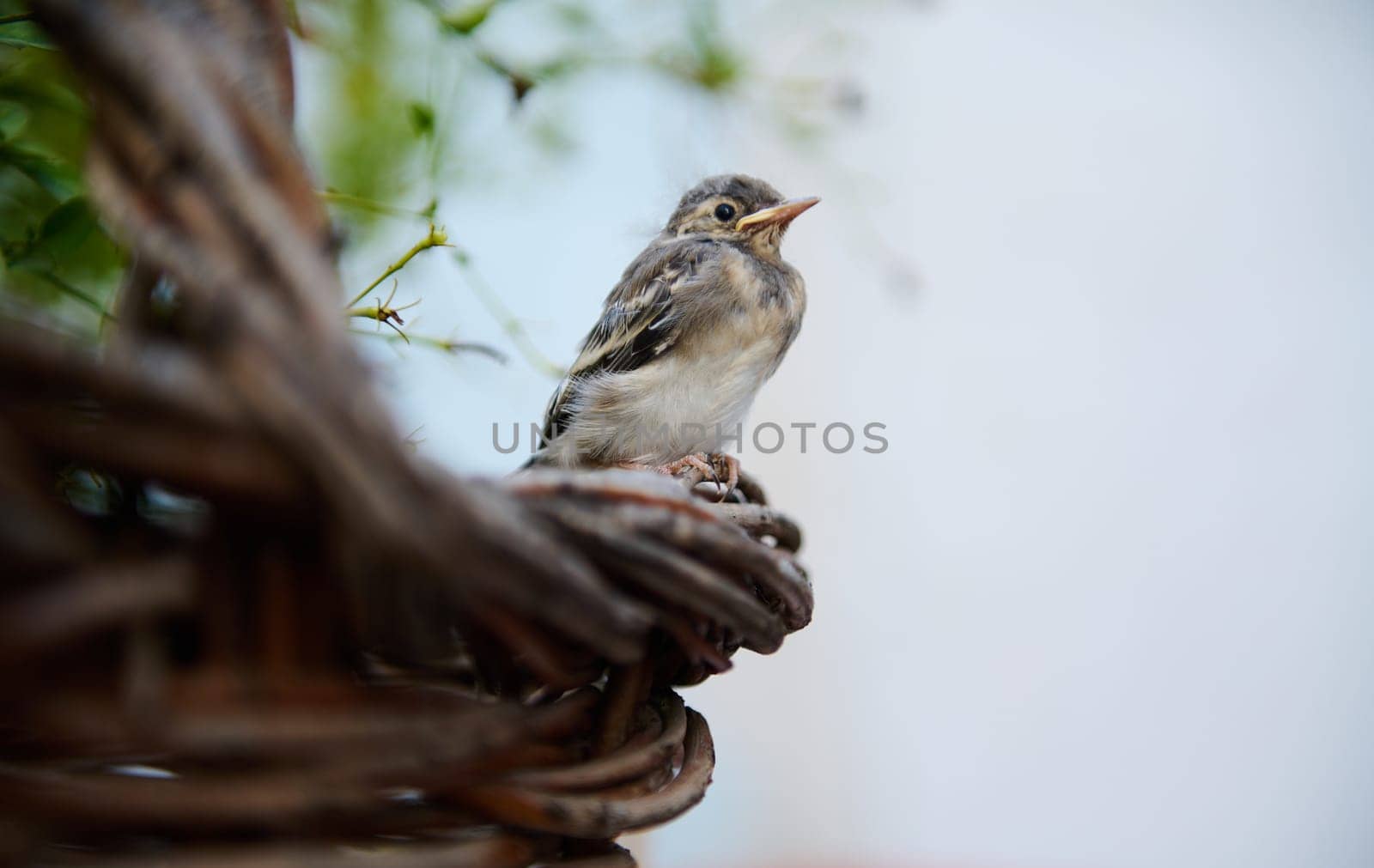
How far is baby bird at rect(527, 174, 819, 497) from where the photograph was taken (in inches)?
37.4

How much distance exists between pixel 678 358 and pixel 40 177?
553mm

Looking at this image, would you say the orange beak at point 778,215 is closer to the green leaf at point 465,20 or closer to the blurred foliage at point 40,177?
the green leaf at point 465,20

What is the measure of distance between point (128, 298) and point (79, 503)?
0.21 ft

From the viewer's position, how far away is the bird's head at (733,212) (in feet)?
3.75

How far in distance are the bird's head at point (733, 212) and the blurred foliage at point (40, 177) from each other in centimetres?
70

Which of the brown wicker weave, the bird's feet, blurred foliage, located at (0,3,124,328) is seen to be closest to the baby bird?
the bird's feet

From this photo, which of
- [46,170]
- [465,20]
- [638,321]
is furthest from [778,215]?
[46,170]

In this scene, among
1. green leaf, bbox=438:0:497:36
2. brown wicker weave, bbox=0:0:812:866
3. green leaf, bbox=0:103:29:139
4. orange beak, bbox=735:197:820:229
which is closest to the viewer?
brown wicker weave, bbox=0:0:812:866

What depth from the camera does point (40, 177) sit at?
0.52 m

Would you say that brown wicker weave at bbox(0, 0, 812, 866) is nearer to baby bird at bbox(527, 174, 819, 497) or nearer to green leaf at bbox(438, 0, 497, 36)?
green leaf at bbox(438, 0, 497, 36)

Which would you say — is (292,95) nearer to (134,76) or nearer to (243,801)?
(134,76)

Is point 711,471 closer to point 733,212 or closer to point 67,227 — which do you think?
point 67,227

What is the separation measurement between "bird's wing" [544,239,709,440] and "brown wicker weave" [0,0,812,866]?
0.66m

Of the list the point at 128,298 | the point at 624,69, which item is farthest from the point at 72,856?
the point at 624,69
